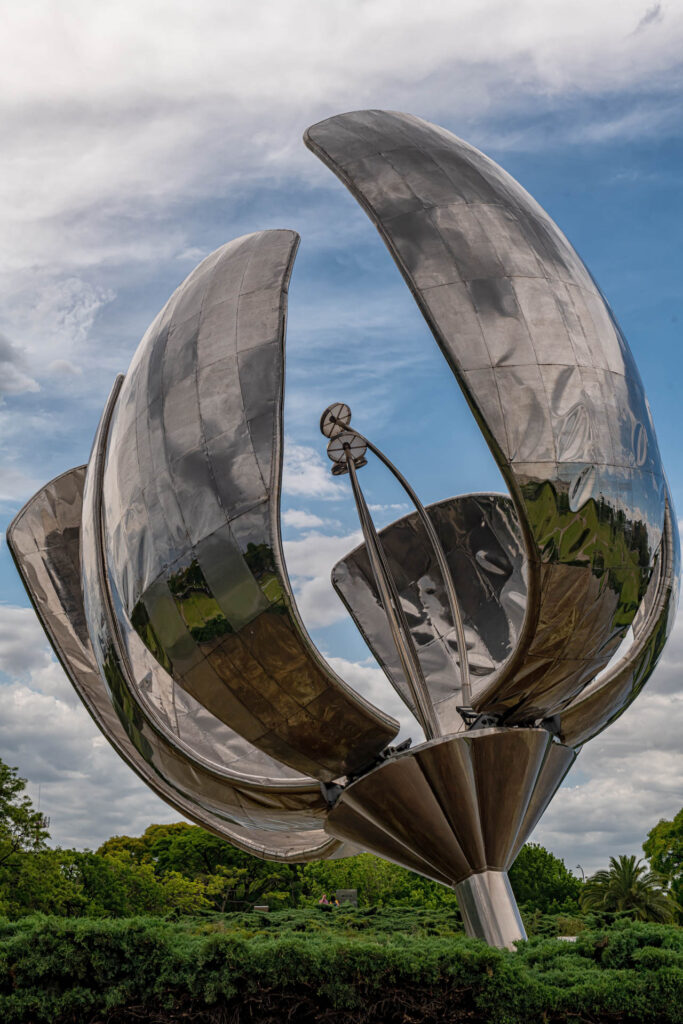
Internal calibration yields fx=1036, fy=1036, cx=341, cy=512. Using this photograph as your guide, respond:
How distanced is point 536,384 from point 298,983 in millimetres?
4068

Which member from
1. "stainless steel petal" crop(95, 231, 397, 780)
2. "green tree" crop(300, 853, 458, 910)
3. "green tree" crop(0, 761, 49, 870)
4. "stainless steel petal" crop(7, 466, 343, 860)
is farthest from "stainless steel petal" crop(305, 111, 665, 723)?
"green tree" crop(300, 853, 458, 910)

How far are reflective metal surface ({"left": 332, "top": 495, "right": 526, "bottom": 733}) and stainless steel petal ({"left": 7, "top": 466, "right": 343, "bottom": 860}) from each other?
362 centimetres

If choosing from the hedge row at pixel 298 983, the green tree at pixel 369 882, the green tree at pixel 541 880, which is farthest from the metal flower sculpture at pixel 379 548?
the green tree at pixel 541 880

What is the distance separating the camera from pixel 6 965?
626 cm

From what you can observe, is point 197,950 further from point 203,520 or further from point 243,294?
point 243,294

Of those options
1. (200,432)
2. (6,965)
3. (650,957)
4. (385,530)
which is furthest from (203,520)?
(385,530)

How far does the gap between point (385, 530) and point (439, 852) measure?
6379 mm

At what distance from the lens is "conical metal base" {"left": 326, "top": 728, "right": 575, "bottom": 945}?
7.12 metres

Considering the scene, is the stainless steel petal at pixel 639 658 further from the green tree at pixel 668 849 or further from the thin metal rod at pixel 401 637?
the green tree at pixel 668 849

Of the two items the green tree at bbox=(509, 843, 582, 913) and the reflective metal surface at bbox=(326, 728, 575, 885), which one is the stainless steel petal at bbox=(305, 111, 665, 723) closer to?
the reflective metal surface at bbox=(326, 728, 575, 885)

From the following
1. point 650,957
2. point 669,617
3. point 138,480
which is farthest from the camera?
point 669,617

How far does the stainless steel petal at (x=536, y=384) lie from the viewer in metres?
6.87

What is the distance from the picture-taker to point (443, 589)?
13117 millimetres

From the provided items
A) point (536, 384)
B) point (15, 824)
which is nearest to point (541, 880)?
point (15, 824)
